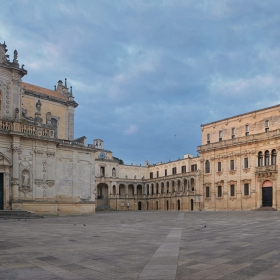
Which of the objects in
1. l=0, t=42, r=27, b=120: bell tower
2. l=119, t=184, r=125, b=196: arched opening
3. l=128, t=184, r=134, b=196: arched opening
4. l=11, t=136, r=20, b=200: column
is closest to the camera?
l=11, t=136, r=20, b=200: column

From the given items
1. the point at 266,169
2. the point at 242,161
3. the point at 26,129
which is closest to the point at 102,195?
the point at 242,161

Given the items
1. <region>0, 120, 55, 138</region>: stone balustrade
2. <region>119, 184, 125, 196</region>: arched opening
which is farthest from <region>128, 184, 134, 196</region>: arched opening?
<region>0, 120, 55, 138</region>: stone balustrade

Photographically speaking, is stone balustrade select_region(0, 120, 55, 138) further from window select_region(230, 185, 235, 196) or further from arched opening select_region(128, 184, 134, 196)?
arched opening select_region(128, 184, 134, 196)

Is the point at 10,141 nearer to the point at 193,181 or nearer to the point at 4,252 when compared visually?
the point at 4,252

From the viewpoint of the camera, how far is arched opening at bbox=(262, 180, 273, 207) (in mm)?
49969

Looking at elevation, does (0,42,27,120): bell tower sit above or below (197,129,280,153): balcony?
above

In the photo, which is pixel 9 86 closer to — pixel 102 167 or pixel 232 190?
pixel 232 190

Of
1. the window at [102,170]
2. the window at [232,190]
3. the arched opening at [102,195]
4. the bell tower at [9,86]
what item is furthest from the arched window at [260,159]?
the arched opening at [102,195]

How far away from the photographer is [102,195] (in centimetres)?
7844

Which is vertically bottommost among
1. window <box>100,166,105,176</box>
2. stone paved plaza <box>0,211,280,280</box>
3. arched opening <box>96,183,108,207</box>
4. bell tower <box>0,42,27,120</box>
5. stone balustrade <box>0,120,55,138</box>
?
arched opening <box>96,183,108,207</box>

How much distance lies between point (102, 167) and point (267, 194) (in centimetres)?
3962

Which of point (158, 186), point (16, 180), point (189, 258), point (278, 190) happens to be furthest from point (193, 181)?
point (189, 258)

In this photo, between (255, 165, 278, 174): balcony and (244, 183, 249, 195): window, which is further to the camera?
(244, 183, 249, 195): window

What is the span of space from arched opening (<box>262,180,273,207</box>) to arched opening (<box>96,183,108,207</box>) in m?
38.7
